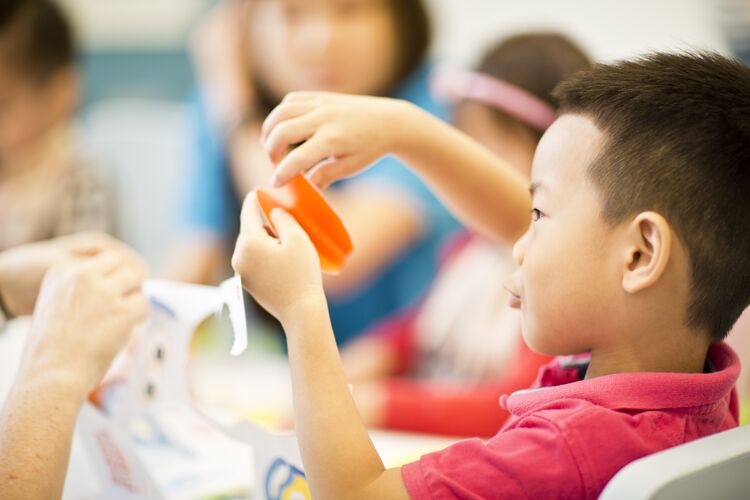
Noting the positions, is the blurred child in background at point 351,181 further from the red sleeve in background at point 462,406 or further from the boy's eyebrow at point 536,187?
the boy's eyebrow at point 536,187

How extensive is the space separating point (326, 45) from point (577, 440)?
126 centimetres

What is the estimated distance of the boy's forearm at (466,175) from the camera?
739 millimetres

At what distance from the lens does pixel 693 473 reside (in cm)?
48

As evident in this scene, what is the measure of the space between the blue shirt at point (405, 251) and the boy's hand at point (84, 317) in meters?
0.99

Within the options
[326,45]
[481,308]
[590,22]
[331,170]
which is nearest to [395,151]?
[331,170]

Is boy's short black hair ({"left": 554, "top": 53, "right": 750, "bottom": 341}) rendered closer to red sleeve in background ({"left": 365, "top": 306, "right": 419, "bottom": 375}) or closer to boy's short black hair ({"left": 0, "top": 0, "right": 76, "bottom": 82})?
red sleeve in background ({"left": 365, "top": 306, "right": 419, "bottom": 375})

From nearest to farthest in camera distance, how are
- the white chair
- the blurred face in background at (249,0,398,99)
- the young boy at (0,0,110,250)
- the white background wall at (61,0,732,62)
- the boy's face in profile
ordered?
the white chair < the boy's face in profile < the blurred face in background at (249,0,398,99) < the young boy at (0,0,110,250) < the white background wall at (61,0,732,62)

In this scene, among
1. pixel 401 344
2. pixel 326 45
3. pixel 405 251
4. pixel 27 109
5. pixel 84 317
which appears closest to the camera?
pixel 84 317

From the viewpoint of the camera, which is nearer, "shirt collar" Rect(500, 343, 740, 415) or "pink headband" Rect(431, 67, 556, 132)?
"shirt collar" Rect(500, 343, 740, 415)

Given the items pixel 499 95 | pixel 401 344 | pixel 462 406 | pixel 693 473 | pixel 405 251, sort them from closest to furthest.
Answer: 1. pixel 693 473
2. pixel 462 406
3. pixel 499 95
4. pixel 401 344
5. pixel 405 251

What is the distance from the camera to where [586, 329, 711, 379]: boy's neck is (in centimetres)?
60

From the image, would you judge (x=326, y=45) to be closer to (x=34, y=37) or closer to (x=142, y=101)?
(x=34, y=37)

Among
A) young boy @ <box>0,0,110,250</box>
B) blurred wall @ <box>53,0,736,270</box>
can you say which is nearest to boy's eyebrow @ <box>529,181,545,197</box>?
young boy @ <box>0,0,110,250</box>

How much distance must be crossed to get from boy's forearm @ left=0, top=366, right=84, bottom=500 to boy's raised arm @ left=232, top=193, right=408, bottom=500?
18cm
